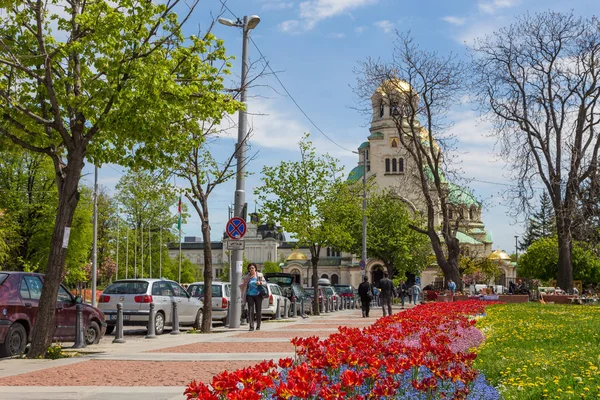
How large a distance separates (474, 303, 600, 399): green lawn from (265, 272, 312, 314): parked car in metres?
20.2

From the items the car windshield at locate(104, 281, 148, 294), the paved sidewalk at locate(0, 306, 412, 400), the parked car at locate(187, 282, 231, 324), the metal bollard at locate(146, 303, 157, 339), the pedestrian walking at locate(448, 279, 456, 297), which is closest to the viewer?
the paved sidewalk at locate(0, 306, 412, 400)

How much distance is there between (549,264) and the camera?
263 ft

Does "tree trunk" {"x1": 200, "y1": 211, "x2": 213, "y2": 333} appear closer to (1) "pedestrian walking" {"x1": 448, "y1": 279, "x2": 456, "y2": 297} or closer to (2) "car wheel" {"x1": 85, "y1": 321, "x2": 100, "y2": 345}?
(2) "car wheel" {"x1": 85, "y1": 321, "x2": 100, "y2": 345}

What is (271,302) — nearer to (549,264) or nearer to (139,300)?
(139,300)

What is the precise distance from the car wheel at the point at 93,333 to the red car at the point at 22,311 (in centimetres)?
39

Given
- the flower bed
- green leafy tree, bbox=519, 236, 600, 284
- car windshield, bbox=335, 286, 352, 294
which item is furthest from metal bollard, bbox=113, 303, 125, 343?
green leafy tree, bbox=519, 236, 600, 284

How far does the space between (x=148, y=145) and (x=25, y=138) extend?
315cm

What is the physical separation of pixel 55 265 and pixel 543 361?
850cm

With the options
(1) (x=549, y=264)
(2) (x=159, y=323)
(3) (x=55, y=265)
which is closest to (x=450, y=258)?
(2) (x=159, y=323)

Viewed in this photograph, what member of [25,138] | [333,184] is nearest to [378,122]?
[333,184]

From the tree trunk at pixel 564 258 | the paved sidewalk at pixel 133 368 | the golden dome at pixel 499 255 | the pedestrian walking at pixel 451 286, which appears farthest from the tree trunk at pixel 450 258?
the golden dome at pixel 499 255

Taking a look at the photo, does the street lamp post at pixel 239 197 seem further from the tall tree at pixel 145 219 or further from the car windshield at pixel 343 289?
the tall tree at pixel 145 219

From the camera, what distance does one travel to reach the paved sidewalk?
8805mm

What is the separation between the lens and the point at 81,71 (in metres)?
13.7
